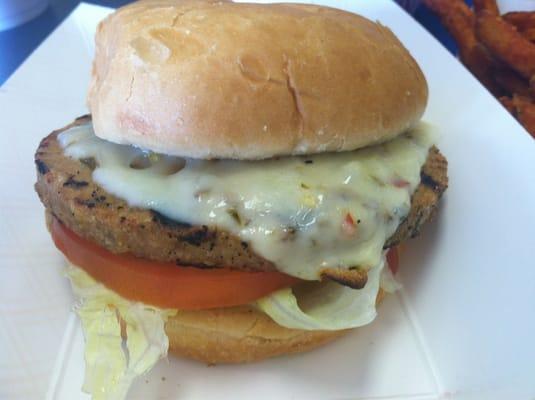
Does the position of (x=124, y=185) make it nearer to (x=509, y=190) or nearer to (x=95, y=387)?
(x=95, y=387)

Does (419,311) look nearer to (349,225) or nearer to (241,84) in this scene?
(349,225)

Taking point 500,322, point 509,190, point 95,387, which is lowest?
point 95,387

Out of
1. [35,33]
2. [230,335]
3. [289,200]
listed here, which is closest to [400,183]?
[289,200]

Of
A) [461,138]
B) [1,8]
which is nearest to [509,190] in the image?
[461,138]

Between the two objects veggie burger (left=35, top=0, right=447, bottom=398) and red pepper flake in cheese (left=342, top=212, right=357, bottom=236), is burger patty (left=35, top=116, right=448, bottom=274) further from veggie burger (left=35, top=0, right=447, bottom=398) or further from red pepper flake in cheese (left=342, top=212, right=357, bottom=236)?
red pepper flake in cheese (left=342, top=212, right=357, bottom=236)

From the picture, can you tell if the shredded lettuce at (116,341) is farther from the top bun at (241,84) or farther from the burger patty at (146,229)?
the top bun at (241,84)

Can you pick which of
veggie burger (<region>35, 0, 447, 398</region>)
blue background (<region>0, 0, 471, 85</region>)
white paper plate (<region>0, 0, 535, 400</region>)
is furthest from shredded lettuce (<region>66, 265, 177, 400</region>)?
blue background (<region>0, 0, 471, 85</region>)
